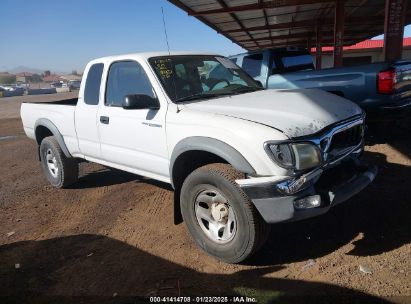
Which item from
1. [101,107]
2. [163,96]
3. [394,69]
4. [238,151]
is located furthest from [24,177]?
[394,69]

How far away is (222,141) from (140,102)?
3.57 feet

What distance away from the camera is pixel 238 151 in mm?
3150

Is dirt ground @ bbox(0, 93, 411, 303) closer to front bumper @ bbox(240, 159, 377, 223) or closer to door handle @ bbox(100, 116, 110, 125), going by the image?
front bumper @ bbox(240, 159, 377, 223)

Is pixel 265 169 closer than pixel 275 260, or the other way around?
pixel 265 169

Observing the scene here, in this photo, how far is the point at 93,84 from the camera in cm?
503

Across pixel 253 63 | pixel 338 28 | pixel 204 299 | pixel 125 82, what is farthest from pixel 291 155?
pixel 338 28

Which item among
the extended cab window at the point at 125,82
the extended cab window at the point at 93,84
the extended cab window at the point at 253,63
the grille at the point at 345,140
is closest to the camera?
the grille at the point at 345,140

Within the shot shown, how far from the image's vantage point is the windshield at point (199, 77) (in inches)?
163

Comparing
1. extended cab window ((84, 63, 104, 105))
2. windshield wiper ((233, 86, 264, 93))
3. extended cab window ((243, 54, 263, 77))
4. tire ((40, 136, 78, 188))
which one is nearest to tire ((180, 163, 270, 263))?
windshield wiper ((233, 86, 264, 93))

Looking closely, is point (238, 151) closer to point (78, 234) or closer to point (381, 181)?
point (78, 234)

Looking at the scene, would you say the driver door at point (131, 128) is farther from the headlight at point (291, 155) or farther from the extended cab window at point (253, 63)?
the extended cab window at point (253, 63)

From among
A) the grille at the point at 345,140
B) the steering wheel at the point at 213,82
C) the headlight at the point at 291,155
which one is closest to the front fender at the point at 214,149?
the headlight at the point at 291,155

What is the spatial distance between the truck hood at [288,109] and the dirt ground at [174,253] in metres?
1.17

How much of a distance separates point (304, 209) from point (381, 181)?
260cm
